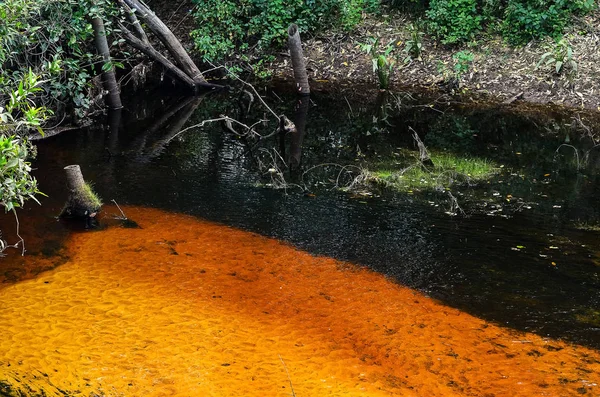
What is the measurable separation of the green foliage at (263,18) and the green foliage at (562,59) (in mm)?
5717

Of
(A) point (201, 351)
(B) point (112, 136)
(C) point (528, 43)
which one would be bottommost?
(A) point (201, 351)

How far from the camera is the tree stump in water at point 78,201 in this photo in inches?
368

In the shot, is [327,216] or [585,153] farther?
[585,153]

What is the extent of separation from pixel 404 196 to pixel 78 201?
503cm

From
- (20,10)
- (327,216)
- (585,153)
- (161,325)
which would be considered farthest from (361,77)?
(161,325)

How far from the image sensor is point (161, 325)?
6750 mm

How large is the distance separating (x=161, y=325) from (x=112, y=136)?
26.2 ft

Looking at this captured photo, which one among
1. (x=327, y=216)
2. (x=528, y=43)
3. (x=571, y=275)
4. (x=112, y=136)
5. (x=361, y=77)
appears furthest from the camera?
(x=361, y=77)

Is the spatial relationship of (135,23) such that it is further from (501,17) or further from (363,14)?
(501,17)

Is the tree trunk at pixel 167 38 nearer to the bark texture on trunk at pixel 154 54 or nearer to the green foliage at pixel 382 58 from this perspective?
the bark texture on trunk at pixel 154 54

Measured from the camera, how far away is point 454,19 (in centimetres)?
1803

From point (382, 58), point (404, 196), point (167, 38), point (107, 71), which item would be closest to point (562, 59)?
point (382, 58)

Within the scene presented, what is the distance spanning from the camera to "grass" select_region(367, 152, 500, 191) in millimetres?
11008

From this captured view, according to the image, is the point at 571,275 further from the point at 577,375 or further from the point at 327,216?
the point at 327,216
